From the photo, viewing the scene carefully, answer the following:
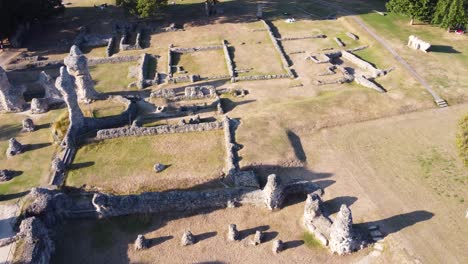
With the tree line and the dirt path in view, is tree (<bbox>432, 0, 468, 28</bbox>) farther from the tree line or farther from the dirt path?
the dirt path

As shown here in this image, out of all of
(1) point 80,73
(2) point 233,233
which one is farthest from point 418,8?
(1) point 80,73

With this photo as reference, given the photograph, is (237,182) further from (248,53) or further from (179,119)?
(248,53)

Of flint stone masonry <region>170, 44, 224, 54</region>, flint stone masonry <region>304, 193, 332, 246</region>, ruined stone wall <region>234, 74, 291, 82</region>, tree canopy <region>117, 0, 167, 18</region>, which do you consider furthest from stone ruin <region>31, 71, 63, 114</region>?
flint stone masonry <region>304, 193, 332, 246</region>

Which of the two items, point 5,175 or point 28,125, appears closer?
point 5,175

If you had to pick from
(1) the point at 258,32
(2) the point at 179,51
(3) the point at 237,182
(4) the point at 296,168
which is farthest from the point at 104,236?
(1) the point at 258,32

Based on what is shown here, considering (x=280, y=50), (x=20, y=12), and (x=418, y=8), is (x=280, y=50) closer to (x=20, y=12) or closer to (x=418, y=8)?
(x=418, y=8)

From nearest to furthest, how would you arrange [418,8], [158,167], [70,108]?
[158,167], [70,108], [418,8]

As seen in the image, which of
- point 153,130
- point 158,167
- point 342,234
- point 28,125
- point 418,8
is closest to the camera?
point 342,234
